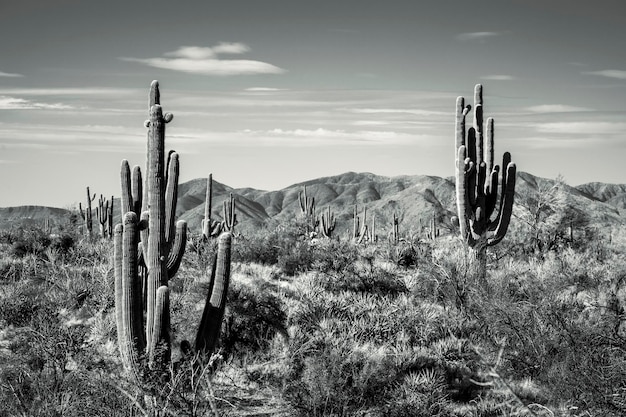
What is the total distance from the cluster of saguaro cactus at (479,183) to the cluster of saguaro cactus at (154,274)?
857cm

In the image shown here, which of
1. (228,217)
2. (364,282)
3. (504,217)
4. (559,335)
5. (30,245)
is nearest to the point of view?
(559,335)

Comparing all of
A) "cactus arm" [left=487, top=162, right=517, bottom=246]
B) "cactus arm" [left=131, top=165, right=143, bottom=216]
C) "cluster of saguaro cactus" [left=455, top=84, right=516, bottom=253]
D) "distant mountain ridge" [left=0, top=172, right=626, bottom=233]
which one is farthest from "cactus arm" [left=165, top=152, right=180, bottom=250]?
"distant mountain ridge" [left=0, top=172, right=626, bottom=233]

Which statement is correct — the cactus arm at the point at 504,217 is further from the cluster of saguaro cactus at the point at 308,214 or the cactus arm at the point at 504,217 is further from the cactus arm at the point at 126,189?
the cluster of saguaro cactus at the point at 308,214

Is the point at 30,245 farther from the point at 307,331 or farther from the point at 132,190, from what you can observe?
the point at 307,331

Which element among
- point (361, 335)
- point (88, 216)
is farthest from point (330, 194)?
point (361, 335)

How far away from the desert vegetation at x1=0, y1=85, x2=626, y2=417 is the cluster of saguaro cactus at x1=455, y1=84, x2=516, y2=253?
58 mm

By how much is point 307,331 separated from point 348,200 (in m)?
102

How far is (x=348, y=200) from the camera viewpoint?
11419cm

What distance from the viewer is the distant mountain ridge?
78900 millimetres

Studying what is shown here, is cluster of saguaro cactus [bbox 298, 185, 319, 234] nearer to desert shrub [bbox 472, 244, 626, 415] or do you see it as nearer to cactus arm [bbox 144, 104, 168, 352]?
desert shrub [bbox 472, 244, 626, 415]

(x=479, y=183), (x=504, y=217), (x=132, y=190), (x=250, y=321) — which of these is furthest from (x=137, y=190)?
(x=504, y=217)

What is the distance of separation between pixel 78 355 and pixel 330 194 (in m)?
111

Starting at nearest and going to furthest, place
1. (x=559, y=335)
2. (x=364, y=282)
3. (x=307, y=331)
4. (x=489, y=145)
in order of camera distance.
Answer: (x=559, y=335) < (x=307, y=331) < (x=364, y=282) < (x=489, y=145)

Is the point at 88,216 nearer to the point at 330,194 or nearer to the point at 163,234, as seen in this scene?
the point at 163,234
